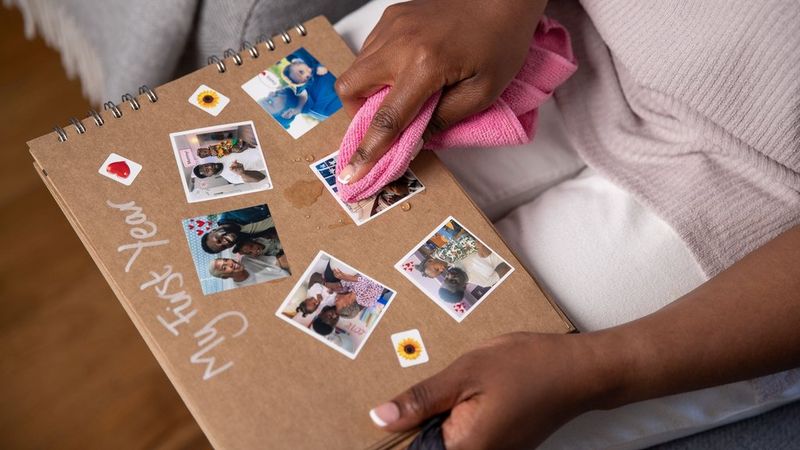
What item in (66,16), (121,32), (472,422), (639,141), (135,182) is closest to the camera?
(472,422)

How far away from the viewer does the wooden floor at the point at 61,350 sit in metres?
1.04

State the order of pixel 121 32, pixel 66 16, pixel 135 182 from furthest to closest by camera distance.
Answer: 1. pixel 66 16
2. pixel 121 32
3. pixel 135 182

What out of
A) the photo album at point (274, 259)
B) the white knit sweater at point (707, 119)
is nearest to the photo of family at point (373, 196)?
the photo album at point (274, 259)

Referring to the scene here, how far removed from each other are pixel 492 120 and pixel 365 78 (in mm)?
143

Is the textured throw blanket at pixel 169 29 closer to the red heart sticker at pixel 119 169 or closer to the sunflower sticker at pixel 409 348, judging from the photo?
the red heart sticker at pixel 119 169

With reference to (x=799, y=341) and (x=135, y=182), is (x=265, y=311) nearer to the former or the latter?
(x=135, y=182)

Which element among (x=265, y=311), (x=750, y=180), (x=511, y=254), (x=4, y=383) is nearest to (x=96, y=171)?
(x=265, y=311)

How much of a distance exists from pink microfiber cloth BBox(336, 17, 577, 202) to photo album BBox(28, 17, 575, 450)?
0.02 m

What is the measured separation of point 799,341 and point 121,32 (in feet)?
3.06

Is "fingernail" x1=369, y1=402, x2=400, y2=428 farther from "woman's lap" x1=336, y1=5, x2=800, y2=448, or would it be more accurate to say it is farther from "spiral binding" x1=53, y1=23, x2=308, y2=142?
"spiral binding" x1=53, y1=23, x2=308, y2=142

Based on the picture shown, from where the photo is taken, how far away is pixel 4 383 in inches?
41.7

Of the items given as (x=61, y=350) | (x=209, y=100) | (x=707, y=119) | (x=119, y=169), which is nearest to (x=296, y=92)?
(x=209, y=100)

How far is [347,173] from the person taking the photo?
2.27ft

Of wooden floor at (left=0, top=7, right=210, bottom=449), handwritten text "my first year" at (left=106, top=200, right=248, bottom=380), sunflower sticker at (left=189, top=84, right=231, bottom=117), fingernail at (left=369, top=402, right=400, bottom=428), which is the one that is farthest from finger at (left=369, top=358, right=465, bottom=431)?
wooden floor at (left=0, top=7, right=210, bottom=449)
